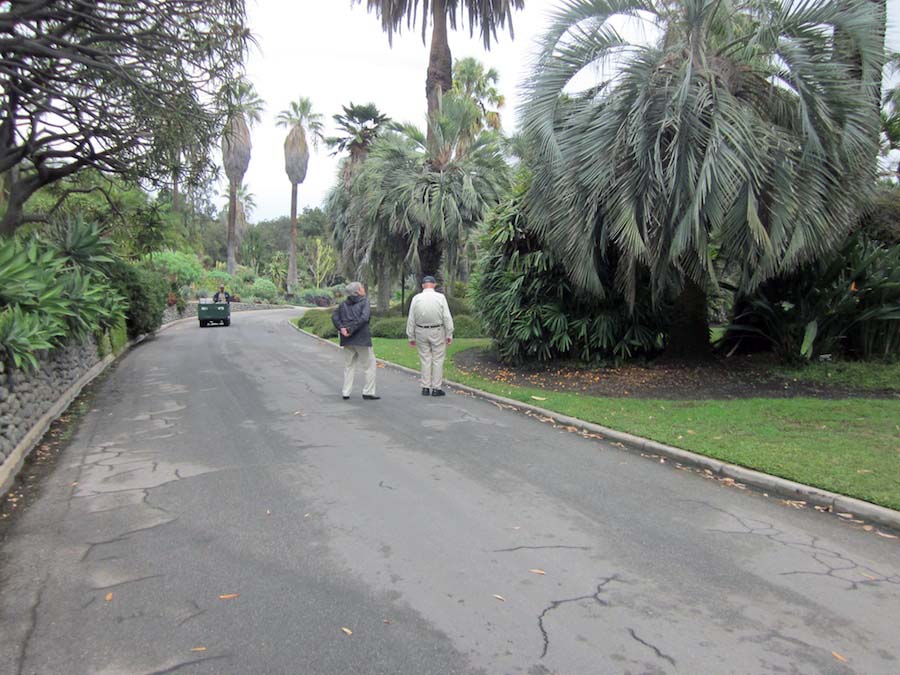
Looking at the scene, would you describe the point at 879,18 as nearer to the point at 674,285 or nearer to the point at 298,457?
the point at 674,285

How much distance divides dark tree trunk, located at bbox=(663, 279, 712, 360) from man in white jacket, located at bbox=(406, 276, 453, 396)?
16.3 feet

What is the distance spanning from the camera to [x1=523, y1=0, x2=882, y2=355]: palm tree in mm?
9328

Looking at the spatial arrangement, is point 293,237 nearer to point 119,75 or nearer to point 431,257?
point 431,257

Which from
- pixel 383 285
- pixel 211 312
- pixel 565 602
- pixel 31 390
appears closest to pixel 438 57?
pixel 383 285

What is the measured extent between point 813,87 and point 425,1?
16.2 m

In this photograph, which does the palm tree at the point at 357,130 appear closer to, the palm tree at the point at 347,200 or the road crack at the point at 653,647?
the palm tree at the point at 347,200

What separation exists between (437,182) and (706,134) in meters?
12.0

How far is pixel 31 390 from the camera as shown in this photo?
7.80m

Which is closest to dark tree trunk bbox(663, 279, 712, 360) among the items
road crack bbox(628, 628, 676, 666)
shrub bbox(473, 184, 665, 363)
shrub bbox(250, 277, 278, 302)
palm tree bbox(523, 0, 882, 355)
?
shrub bbox(473, 184, 665, 363)

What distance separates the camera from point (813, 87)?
9422mm

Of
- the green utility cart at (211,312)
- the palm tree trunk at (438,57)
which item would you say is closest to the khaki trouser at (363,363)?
the palm tree trunk at (438,57)

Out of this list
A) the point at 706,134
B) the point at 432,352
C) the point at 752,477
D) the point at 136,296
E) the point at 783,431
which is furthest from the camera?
the point at 136,296

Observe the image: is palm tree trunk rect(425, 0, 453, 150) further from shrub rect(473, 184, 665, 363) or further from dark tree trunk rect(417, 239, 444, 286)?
shrub rect(473, 184, 665, 363)

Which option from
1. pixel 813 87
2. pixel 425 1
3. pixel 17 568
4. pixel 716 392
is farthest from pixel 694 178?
pixel 425 1
